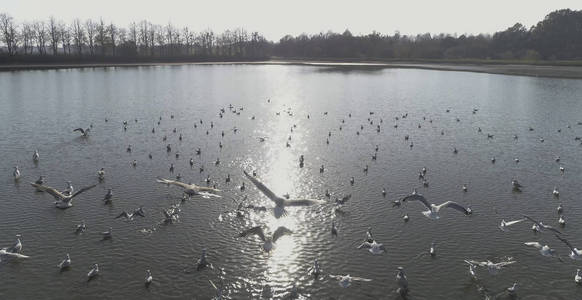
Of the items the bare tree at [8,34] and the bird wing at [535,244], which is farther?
the bare tree at [8,34]

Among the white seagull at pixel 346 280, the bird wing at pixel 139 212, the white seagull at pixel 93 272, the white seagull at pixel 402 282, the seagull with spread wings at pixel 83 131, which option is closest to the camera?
the white seagull at pixel 402 282

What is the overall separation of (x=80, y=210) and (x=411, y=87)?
80847mm

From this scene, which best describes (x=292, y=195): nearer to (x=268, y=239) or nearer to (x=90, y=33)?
(x=268, y=239)

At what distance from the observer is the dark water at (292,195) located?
19578 mm

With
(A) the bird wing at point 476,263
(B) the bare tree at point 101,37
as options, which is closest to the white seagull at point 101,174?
(A) the bird wing at point 476,263

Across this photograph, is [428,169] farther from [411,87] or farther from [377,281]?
[411,87]

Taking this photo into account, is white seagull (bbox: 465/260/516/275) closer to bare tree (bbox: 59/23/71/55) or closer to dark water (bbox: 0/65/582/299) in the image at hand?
dark water (bbox: 0/65/582/299)

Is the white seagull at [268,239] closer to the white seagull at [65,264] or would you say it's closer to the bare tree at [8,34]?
the white seagull at [65,264]

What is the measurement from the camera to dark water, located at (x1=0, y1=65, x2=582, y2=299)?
771 inches

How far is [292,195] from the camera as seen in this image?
30.0m

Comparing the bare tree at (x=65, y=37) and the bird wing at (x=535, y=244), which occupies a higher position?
the bare tree at (x=65, y=37)

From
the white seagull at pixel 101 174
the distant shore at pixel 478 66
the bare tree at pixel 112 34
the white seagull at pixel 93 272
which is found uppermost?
the bare tree at pixel 112 34

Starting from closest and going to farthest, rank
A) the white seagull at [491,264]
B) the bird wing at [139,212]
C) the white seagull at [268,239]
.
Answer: the white seagull at [491,264], the white seagull at [268,239], the bird wing at [139,212]

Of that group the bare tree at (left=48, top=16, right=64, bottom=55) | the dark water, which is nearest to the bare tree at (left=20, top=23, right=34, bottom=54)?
the bare tree at (left=48, top=16, right=64, bottom=55)
